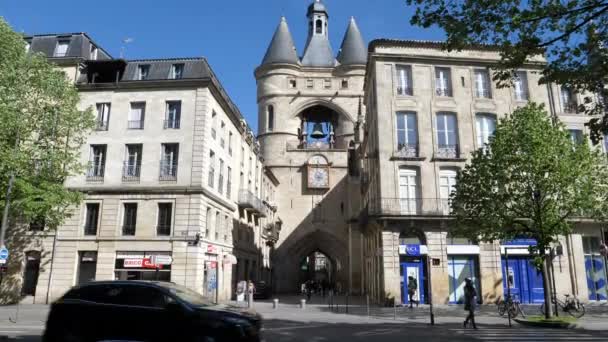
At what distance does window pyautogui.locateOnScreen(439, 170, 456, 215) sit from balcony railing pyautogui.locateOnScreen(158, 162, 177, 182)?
14.7m

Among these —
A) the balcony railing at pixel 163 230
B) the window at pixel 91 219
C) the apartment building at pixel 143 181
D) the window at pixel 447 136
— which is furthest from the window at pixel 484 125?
the window at pixel 91 219

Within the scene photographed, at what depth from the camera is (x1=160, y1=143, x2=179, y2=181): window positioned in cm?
2419

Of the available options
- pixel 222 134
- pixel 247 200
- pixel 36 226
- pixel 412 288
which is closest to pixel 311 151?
pixel 247 200

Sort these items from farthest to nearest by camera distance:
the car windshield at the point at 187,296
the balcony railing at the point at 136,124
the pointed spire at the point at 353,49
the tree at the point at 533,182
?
the pointed spire at the point at 353,49 < the balcony railing at the point at 136,124 < the tree at the point at 533,182 < the car windshield at the point at 187,296

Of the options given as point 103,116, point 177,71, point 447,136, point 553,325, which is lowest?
point 553,325

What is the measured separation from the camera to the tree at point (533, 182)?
16.5 meters

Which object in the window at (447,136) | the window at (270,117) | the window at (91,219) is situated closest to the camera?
the window at (91,219)

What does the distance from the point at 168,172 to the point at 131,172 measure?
209 cm

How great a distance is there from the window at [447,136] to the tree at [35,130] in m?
19.2

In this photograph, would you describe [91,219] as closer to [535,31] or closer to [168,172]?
[168,172]

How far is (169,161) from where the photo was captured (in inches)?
964

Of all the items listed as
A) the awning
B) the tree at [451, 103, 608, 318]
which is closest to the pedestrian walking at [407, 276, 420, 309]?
the tree at [451, 103, 608, 318]

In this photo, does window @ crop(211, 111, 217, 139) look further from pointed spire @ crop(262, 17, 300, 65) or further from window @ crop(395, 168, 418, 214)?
pointed spire @ crop(262, 17, 300, 65)

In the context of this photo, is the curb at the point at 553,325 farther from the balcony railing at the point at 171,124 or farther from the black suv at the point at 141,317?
the balcony railing at the point at 171,124
